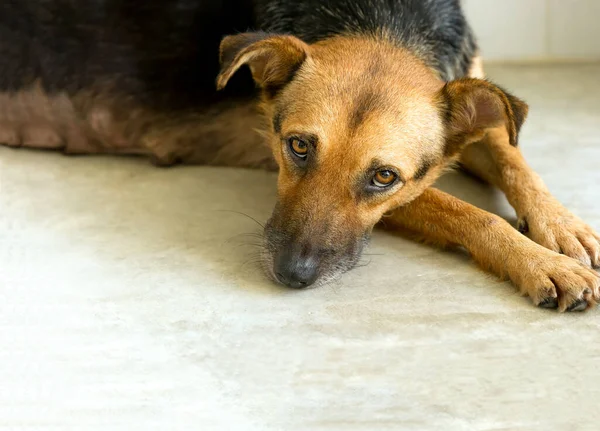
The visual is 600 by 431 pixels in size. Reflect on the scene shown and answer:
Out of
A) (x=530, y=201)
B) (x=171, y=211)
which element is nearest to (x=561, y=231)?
(x=530, y=201)

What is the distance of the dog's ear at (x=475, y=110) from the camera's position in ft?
9.32

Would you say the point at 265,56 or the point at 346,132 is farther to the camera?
the point at 265,56

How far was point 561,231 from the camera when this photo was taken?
302cm

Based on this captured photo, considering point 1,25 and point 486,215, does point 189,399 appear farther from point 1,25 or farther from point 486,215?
point 1,25

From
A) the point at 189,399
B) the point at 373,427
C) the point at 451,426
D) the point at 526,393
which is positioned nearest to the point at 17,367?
the point at 189,399

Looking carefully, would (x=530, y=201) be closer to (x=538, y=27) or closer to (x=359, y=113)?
(x=359, y=113)

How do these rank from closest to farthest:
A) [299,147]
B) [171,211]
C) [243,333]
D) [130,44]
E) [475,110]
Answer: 1. [243,333]
2. [299,147]
3. [475,110]
4. [171,211]
5. [130,44]

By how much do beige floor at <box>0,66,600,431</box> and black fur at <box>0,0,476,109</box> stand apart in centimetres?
62

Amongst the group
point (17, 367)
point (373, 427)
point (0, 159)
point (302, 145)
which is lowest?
point (0, 159)

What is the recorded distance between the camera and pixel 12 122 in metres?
4.13

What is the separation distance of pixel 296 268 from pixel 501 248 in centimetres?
81

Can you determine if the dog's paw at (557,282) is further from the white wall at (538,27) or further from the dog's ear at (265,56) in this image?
the white wall at (538,27)

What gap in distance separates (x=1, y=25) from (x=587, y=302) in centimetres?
315

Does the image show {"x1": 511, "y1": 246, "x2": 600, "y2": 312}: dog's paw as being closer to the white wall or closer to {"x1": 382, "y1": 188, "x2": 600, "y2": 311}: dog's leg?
{"x1": 382, "y1": 188, "x2": 600, "y2": 311}: dog's leg
